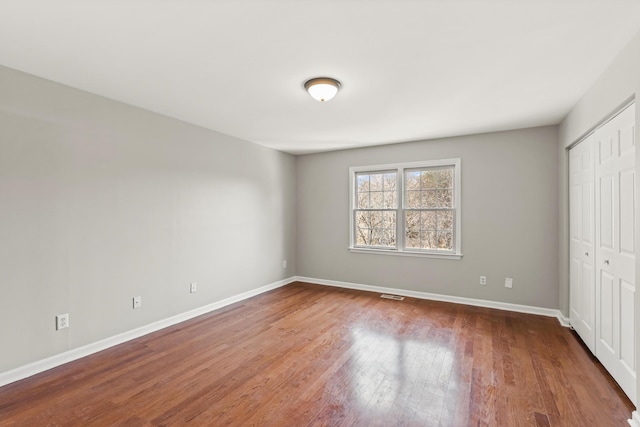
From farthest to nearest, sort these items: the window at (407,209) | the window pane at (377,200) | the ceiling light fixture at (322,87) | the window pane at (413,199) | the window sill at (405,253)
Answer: the window pane at (377,200) < the window pane at (413,199) < the window at (407,209) < the window sill at (405,253) < the ceiling light fixture at (322,87)

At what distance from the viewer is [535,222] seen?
4066 millimetres

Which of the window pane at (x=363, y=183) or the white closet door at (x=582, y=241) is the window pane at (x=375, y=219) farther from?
the white closet door at (x=582, y=241)

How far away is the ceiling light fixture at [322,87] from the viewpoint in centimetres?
262

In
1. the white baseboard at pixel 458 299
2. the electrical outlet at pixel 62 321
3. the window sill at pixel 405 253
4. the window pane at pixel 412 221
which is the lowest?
the white baseboard at pixel 458 299

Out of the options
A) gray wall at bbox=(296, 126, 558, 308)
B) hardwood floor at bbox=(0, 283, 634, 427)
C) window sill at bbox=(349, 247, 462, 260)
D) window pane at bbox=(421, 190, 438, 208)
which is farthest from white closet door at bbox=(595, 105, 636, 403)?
window pane at bbox=(421, 190, 438, 208)

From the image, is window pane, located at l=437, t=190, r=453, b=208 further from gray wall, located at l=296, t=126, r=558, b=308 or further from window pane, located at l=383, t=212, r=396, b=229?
window pane, located at l=383, t=212, r=396, b=229

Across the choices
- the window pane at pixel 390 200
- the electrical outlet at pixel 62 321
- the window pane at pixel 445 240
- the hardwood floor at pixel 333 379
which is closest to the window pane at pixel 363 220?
the window pane at pixel 390 200

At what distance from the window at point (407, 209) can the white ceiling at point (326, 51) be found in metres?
1.42

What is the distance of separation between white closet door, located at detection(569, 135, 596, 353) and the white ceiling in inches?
25.3

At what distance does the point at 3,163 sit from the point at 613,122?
4854 millimetres

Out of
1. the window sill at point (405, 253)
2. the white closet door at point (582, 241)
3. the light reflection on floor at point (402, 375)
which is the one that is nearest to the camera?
the light reflection on floor at point (402, 375)

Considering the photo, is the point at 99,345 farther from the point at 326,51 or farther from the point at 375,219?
the point at 375,219

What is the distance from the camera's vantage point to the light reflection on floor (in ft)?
6.93

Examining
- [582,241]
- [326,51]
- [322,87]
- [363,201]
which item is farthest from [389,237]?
[326,51]
